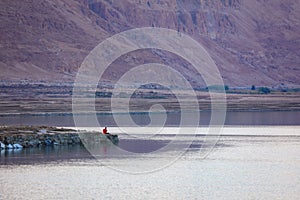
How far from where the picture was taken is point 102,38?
536 feet

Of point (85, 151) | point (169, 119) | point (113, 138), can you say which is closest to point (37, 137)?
point (85, 151)

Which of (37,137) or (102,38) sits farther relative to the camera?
(102,38)

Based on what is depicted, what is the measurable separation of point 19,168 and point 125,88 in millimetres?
91544

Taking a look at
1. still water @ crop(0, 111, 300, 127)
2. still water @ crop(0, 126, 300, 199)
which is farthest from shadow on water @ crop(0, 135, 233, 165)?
still water @ crop(0, 111, 300, 127)

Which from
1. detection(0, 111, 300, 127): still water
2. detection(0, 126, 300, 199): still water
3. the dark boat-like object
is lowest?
detection(0, 126, 300, 199): still water

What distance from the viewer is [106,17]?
17938cm

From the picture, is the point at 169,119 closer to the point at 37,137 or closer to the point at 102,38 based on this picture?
the point at 37,137

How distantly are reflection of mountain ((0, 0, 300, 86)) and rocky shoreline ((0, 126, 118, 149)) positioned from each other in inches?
3229

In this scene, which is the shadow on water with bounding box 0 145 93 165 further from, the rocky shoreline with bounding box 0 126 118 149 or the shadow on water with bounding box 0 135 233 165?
the rocky shoreline with bounding box 0 126 118 149

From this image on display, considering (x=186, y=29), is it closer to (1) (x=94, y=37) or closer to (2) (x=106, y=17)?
(2) (x=106, y=17)

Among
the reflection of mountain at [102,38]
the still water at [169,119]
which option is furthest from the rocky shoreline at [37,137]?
the reflection of mountain at [102,38]

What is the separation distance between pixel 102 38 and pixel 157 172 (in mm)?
124465

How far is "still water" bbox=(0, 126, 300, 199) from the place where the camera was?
1332 inches

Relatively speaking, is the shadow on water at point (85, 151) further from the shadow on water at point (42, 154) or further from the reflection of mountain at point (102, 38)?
the reflection of mountain at point (102, 38)
